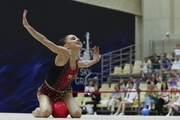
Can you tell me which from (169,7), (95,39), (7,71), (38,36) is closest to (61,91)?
(38,36)

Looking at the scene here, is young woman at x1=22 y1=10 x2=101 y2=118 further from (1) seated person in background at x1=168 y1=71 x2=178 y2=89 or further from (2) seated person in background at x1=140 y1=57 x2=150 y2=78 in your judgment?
(2) seated person in background at x1=140 y1=57 x2=150 y2=78

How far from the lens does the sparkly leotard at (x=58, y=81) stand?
25.9 ft

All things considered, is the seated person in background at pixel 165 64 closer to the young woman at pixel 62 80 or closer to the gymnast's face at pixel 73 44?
the young woman at pixel 62 80

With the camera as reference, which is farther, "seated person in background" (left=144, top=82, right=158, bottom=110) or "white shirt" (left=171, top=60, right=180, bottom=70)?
"white shirt" (left=171, top=60, right=180, bottom=70)

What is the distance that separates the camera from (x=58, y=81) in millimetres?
7961

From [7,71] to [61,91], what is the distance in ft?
32.2

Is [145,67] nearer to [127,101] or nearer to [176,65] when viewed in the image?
[176,65]

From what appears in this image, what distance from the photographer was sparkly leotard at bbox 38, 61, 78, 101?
7902mm

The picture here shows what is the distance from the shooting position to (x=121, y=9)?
72.0ft

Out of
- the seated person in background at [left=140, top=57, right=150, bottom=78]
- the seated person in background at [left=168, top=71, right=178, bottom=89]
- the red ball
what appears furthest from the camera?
the seated person in background at [left=140, top=57, right=150, bottom=78]

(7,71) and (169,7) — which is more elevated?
(169,7)

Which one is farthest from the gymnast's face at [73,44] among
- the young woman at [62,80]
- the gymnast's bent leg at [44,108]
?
the gymnast's bent leg at [44,108]

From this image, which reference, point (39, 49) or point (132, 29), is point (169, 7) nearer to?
Result: point (132, 29)

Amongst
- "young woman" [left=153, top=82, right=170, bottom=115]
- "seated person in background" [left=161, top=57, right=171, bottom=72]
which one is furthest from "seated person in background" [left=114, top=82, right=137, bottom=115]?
"seated person in background" [left=161, top=57, right=171, bottom=72]
